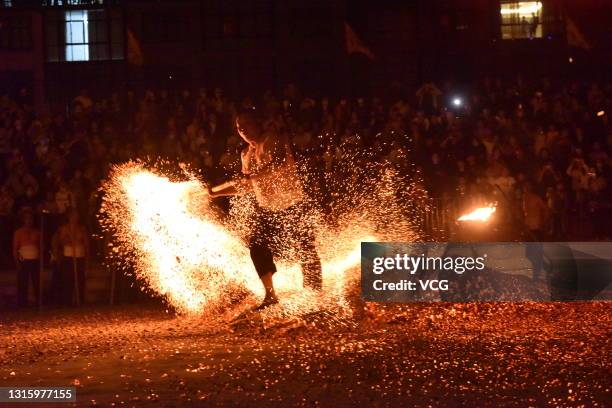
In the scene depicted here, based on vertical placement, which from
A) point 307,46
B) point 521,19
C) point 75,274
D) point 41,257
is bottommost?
point 75,274

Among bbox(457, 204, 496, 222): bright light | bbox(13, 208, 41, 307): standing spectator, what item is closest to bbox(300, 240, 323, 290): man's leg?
bbox(457, 204, 496, 222): bright light

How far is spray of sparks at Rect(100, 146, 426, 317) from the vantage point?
1035cm

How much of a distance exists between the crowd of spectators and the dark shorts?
3.98 m

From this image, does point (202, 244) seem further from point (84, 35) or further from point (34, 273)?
point (84, 35)

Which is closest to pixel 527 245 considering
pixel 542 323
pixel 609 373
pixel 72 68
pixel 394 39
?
pixel 542 323

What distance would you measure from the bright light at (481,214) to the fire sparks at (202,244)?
4.87 feet

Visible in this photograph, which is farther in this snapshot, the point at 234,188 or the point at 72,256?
the point at 72,256

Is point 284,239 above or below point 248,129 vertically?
below

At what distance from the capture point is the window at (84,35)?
29.6m

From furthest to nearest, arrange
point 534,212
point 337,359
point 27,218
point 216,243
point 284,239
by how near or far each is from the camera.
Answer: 1. point 534,212
2. point 27,218
3. point 216,243
4. point 284,239
5. point 337,359

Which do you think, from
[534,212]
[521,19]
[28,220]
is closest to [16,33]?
[521,19]

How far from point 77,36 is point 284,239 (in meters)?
22.0

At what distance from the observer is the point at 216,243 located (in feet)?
37.0

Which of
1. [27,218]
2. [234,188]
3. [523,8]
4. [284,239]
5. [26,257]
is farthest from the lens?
[523,8]
